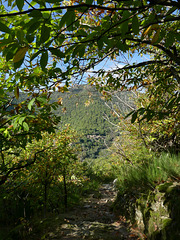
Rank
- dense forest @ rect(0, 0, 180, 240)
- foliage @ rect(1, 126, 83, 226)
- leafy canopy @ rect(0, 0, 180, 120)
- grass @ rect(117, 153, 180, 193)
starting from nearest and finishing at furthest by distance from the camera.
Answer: leafy canopy @ rect(0, 0, 180, 120) → dense forest @ rect(0, 0, 180, 240) → grass @ rect(117, 153, 180, 193) → foliage @ rect(1, 126, 83, 226)

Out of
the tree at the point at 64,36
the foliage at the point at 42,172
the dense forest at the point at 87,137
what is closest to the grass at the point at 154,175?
the dense forest at the point at 87,137

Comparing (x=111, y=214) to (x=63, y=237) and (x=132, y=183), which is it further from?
(x=63, y=237)

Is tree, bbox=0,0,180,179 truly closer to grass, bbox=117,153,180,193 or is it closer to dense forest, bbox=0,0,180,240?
dense forest, bbox=0,0,180,240

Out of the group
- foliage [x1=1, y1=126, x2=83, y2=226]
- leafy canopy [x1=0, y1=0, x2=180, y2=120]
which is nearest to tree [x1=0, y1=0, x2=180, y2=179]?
leafy canopy [x1=0, y1=0, x2=180, y2=120]

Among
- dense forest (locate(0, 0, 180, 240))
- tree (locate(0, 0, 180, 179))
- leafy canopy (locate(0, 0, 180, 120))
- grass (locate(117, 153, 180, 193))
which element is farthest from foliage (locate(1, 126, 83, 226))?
leafy canopy (locate(0, 0, 180, 120))

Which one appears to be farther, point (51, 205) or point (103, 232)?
point (51, 205)

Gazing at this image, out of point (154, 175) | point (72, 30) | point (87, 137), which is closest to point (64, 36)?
point (72, 30)

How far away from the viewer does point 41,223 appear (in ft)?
15.5

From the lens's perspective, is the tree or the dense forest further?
the dense forest

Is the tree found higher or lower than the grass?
higher

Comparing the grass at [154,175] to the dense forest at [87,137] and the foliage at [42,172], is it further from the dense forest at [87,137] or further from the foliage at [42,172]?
the foliage at [42,172]

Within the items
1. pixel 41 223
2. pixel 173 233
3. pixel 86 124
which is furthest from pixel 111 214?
pixel 86 124

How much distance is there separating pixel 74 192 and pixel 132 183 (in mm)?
4352

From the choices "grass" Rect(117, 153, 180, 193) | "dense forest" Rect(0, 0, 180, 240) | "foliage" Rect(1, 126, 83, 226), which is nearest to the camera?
"dense forest" Rect(0, 0, 180, 240)
